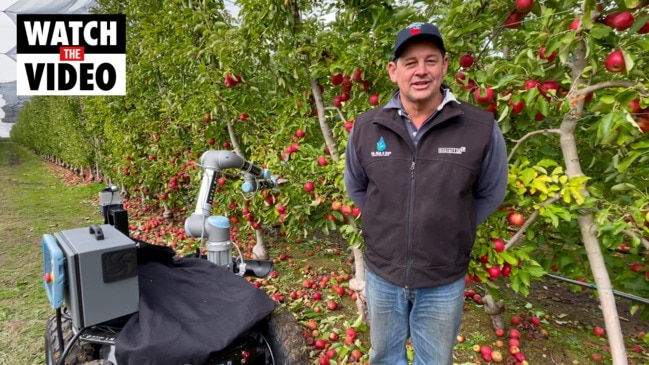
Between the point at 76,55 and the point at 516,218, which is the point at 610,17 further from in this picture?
the point at 76,55

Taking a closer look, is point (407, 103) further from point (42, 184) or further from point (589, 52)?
point (42, 184)

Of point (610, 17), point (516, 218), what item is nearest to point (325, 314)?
point (516, 218)

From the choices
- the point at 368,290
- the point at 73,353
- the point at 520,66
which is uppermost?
the point at 520,66

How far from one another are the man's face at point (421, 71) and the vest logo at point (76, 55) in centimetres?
577

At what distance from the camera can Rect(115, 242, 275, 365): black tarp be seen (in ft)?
4.84

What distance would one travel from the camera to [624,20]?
153 cm

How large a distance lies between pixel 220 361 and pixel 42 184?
586 inches

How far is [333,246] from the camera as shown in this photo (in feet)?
16.8

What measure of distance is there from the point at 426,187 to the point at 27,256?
5717 mm

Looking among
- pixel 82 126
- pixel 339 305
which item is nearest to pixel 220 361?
pixel 339 305

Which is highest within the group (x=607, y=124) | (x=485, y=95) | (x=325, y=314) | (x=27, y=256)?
(x=485, y=95)

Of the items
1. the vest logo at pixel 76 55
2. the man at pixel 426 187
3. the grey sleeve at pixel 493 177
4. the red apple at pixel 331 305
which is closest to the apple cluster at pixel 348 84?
the man at pixel 426 187

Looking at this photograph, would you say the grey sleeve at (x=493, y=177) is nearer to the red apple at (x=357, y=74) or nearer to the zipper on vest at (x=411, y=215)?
the zipper on vest at (x=411, y=215)

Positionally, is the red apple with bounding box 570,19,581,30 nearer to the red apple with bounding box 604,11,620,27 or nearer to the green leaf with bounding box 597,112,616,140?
the red apple with bounding box 604,11,620,27
